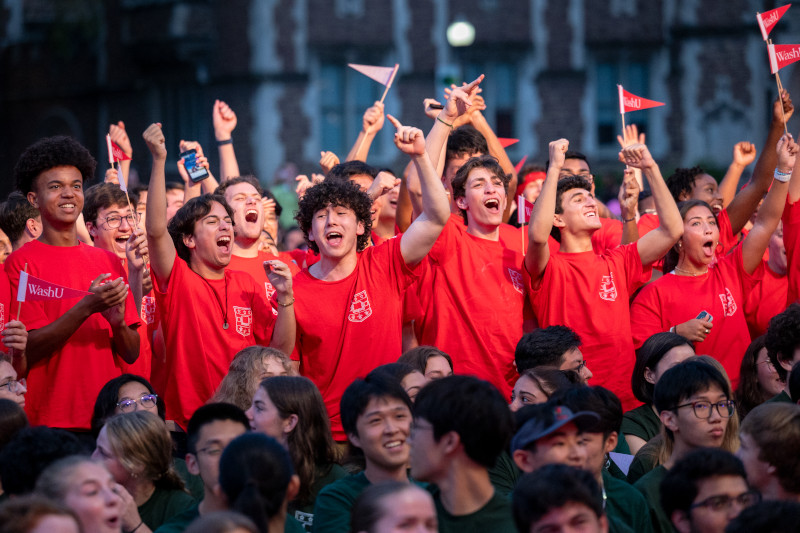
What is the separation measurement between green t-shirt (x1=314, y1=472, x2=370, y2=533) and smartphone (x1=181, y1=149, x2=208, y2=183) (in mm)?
3017

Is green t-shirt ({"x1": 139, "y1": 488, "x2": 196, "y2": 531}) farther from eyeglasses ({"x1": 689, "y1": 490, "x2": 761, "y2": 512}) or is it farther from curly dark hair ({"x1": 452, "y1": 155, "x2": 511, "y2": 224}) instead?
curly dark hair ({"x1": 452, "y1": 155, "x2": 511, "y2": 224})

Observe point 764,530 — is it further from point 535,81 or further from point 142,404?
point 535,81

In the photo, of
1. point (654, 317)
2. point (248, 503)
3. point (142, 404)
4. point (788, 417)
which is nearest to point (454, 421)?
point (248, 503)

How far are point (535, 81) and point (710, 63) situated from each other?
A: 3.46 m

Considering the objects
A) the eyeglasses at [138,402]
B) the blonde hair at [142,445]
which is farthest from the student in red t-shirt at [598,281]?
the blonde hair at [142,445]

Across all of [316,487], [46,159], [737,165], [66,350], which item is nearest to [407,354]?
[316,487]

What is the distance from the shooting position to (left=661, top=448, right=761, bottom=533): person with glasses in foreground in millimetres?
4105

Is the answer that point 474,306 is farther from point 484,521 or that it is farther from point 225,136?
point 225,136

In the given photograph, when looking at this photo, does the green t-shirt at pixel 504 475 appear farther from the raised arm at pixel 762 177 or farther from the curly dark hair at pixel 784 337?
the raised arm at pixel 762 177

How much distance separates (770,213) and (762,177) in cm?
95

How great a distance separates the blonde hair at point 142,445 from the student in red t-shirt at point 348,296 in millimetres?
1200

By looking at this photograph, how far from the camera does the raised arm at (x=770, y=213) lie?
22.5 feet

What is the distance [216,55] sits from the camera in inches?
944

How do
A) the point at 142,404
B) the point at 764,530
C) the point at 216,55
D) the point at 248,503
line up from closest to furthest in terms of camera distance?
the point at 764,530 → the point at 248,503 → the point at 142,404 → the point at 216,55
